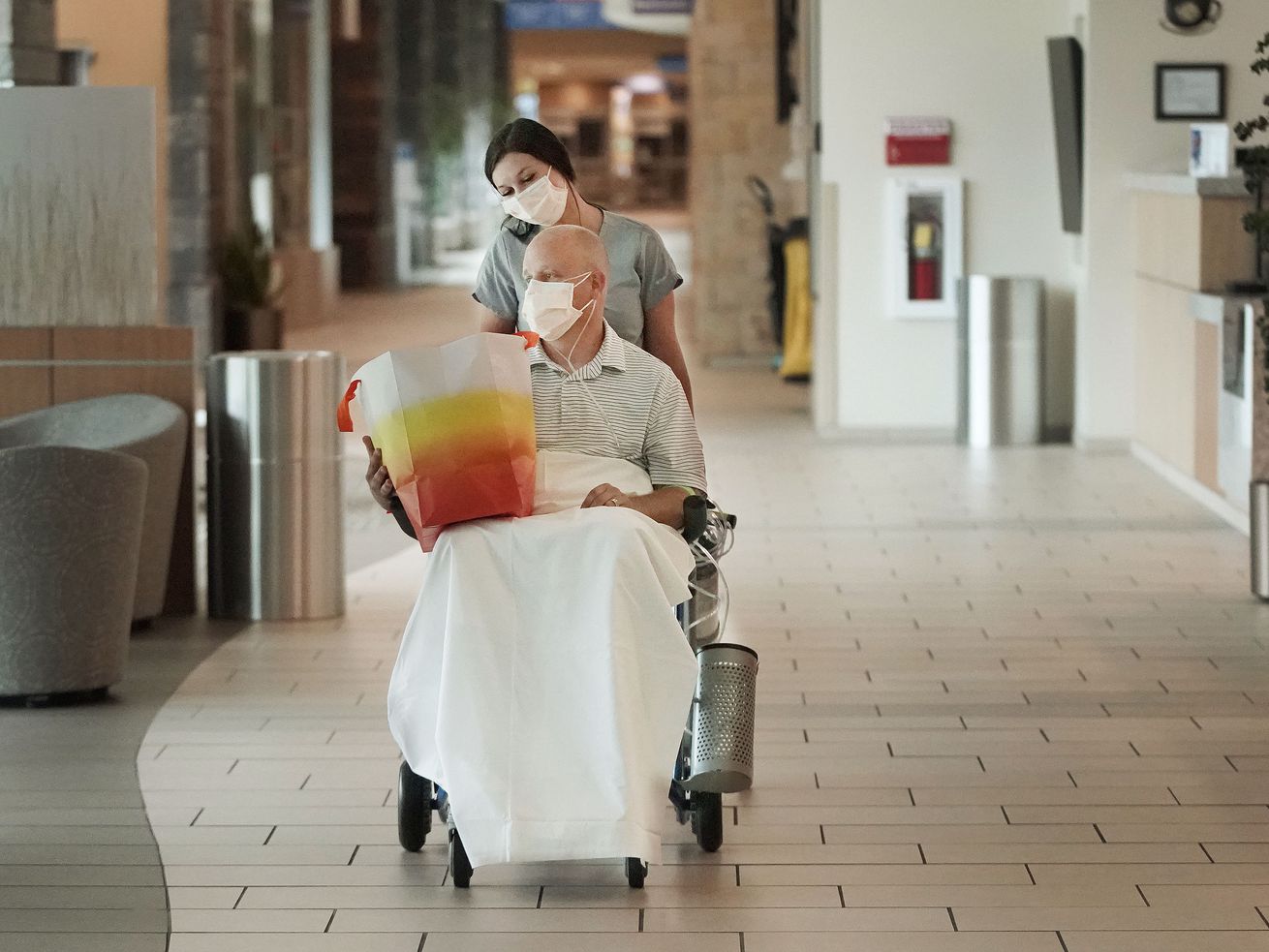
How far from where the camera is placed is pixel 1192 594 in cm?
620

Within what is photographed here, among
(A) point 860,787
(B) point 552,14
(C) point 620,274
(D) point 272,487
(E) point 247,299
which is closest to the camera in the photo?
(C) point 620,274

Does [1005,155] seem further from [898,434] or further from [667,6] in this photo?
[667,6]

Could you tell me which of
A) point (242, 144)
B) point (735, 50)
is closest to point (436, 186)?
point (242, 144)

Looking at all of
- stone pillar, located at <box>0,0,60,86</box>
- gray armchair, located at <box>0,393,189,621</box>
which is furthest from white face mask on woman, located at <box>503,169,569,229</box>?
stone pillar, located at <box>0,0,60,86</box>

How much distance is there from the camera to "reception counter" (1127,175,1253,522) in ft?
24.4

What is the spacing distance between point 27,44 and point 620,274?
11.5ft

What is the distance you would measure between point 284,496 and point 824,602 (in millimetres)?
1705

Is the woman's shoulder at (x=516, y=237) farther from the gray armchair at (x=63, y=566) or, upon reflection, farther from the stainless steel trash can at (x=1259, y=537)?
the stainless steel trash can at (x=1259, y=537)

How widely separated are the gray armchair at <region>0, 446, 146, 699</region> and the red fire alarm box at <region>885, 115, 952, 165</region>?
5.72m

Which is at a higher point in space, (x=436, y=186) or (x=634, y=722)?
(x=436, y=186)

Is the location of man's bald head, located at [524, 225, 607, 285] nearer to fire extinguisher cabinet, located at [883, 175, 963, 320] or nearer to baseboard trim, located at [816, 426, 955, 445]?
fire extinguisher cabinet, located at [883, 175, 963, 320]

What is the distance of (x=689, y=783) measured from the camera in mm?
3660

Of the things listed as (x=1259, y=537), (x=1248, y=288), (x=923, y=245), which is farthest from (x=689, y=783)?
(x=923, y=245)

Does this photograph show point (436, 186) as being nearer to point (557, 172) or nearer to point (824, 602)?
point (824, 602)
